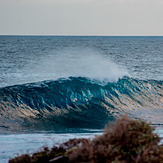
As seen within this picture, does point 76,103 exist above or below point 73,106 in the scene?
above

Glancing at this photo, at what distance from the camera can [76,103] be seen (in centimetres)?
1675

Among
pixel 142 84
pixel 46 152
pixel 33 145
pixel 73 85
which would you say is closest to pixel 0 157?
pixel 33 145

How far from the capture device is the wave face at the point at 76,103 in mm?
13097

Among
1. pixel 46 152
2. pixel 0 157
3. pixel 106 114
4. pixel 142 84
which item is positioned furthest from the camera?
pixel 142 84

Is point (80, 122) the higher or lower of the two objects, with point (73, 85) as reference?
lower

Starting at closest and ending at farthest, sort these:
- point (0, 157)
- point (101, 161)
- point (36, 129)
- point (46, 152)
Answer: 1. point (101, 161)
2. point (46, 152)
3. point (0, 157)
4. point (36, 129)

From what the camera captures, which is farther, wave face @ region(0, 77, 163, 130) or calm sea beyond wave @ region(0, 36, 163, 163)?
wave face @ region(0, 77, 163, 130)

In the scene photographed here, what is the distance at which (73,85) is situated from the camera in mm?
19000

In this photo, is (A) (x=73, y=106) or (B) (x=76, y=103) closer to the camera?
(A) (x=73, y=106)

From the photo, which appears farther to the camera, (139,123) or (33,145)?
(33,145)

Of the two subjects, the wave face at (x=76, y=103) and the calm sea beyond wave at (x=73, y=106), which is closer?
the calm sea beyond wave at (x=73, y=106)

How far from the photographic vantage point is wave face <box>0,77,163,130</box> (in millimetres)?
13097

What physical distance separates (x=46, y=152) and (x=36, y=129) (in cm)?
655

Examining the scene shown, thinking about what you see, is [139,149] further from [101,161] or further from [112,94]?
[112,94]
